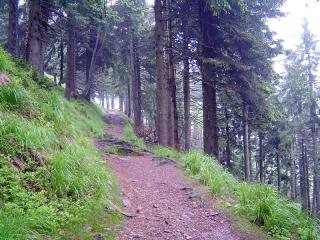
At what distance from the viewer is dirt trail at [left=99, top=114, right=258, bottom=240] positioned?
17.0ft

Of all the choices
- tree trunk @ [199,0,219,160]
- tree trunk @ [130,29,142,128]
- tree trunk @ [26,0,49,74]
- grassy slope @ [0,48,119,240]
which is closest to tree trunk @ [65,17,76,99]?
tree trunk @ [130,29,142,128]

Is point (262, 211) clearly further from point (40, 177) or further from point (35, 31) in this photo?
point (35, 31)

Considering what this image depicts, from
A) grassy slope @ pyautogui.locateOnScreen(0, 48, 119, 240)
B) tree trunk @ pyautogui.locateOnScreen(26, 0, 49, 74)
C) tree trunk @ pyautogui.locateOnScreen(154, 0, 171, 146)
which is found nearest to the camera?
grassy slope @ pyautogui.locateOnScreen(0, 48, 119, 240)

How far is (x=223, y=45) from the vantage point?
15.3 m

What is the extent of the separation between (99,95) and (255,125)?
1173 inches

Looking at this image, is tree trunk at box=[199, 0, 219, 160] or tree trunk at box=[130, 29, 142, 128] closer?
tree trunk at box=[199, 0, 219, 160]

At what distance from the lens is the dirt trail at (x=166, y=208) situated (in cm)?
518

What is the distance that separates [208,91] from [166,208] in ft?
30.4

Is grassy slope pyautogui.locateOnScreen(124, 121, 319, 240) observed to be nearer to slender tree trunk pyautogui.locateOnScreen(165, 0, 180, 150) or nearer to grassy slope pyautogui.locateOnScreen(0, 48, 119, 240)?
grassy slope pyautogui.locateOnScreen(0, 48, 119, 240)

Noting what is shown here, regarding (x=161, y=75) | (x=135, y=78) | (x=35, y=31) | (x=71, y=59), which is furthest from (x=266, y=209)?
(x=135, y=78)

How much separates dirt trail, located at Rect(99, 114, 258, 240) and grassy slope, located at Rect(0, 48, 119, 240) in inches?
20.2

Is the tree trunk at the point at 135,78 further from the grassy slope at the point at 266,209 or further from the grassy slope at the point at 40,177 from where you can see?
the grassy slope at the point at 40,177

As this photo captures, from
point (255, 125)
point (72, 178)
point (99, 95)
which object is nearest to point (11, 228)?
point (72, 178)

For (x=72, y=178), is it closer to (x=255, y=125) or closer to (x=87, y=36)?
(x=255, y=125)
